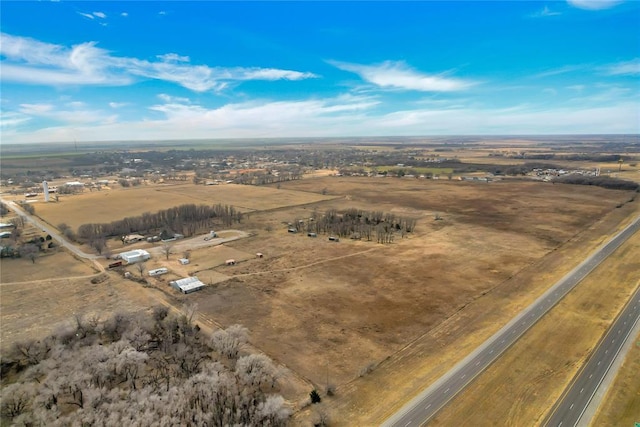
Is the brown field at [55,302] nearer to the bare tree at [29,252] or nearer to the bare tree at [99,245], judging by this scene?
the bare tree at [29,252]

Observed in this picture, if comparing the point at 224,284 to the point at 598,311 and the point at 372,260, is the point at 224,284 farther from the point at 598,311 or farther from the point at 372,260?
the point at 598,311

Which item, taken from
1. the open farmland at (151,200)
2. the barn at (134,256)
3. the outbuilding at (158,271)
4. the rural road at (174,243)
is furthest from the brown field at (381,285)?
the rural road at (174,243)


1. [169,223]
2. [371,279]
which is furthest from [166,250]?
[371,279]

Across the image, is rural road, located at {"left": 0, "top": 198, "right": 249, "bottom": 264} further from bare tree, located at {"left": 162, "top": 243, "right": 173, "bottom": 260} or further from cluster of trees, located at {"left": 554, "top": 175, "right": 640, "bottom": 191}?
cluster of trees, located at {"left": 554, "top": 175, "right": 640, "bottom": 191}

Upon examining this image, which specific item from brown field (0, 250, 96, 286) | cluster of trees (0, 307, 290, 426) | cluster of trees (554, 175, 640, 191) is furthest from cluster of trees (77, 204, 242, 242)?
cluster of trees (554, 175, 640, 191)

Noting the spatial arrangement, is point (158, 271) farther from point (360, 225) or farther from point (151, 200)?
point (151, 200)

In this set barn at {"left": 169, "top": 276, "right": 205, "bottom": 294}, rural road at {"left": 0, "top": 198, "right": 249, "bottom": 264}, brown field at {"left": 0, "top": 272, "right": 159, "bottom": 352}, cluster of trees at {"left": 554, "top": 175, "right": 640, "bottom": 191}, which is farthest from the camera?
cluster of trees at {"left": 554, "top": 175, "right": 640, "bottom": 191}
